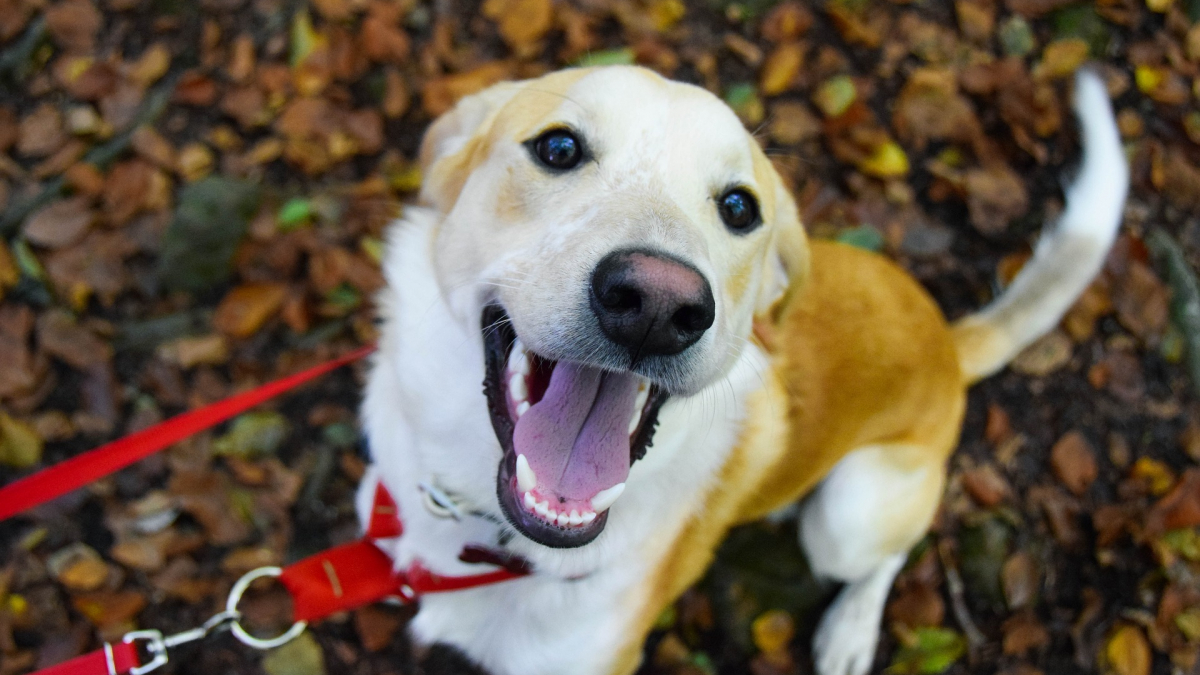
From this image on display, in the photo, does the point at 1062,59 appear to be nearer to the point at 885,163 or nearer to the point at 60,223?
the point at 885,163

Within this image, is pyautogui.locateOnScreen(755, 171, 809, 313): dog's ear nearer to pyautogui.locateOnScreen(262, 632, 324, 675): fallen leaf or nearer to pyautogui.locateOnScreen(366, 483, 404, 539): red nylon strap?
pyautogui.locateOnScreen(366, 483, 404, 539): red nylon strap

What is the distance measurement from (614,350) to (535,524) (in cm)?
50

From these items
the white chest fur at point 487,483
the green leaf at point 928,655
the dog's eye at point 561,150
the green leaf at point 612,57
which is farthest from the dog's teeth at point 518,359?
the green leaf at point 612,57

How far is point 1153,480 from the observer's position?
376cm

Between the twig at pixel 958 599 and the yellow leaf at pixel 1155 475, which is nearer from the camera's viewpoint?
the twig at pixel 958 599

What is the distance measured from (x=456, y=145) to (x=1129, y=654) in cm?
359

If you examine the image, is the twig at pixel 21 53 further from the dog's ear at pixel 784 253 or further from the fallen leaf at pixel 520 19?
the dog's ear at pixel 784 253

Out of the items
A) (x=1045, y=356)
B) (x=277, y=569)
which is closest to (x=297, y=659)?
(x=277, y=569)

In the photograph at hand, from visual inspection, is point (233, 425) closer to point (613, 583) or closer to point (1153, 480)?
point (613, 583)

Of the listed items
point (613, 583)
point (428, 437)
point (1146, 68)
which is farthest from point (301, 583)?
point (1146, 68)

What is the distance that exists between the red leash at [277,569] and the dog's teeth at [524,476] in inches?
20.7

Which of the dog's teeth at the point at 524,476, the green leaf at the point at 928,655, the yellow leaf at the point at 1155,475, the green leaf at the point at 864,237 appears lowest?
the green leaf at the point at 928,655

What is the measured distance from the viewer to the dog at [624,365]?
1.84 m

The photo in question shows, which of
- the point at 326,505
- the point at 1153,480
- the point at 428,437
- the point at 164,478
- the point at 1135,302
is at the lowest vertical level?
the point at 1153,480
